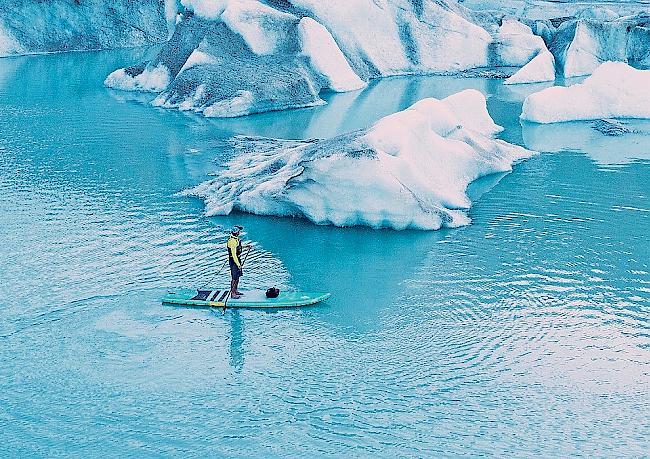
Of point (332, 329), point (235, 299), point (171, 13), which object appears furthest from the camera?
point (171, 13)

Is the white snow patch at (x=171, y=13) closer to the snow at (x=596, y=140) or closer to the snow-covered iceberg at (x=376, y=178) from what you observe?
the snow at (x=596, y=140)

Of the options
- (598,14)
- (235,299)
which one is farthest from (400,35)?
(235,299)

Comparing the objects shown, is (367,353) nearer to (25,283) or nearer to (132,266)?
(132,266)

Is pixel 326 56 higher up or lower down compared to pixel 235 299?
higher up

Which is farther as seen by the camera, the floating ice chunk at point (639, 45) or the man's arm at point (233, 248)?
the floating ice chunk at point (639, 45)

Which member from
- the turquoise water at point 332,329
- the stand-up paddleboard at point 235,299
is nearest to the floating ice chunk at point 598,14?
the turquoise water at point 332,329

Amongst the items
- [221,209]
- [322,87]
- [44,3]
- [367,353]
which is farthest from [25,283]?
[44,3]

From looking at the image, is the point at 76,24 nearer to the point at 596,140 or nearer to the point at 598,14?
the point at 598,14

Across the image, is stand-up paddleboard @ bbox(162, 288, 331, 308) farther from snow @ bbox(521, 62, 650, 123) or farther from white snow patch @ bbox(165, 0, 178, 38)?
white snow patch @ bbox(165, 0, 178, 38)
